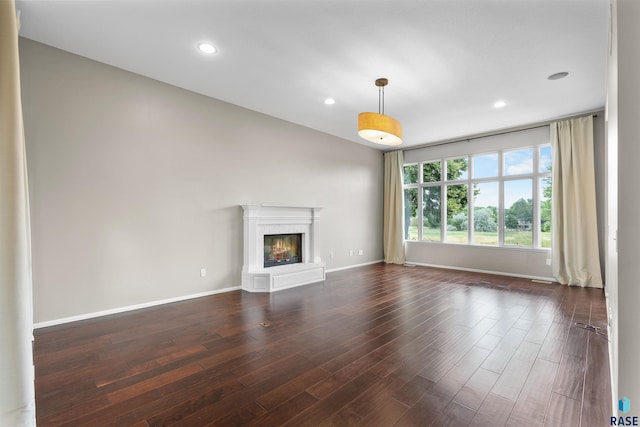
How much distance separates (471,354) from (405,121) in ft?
14.3

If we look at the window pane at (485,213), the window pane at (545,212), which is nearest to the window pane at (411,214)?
the window pane at (485,213)

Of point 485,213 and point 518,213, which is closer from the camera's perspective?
point 518,213

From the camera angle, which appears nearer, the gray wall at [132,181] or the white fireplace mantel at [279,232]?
the gray wall at [132,181]

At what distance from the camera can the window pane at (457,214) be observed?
272 inches

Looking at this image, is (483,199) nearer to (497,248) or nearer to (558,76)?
(497,248)

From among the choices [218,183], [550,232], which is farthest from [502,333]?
[218,183]

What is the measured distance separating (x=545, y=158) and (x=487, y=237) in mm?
1958

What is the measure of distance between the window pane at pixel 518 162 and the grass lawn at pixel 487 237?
1.30 metres

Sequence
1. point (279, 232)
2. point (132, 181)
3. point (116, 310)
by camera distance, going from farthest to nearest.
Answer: point (279, 232) → point (132, 181) → point (116, 310)

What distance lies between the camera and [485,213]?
21.7 ft

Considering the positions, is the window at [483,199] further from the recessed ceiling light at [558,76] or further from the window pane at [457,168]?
the recessed ceiling light at [558,76]

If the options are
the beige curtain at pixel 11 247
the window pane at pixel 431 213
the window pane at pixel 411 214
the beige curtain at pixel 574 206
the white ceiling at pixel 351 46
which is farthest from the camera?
the window pane at pixel 411 214

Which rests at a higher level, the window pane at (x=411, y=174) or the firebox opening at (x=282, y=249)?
the window pane at (x=411, y=174)

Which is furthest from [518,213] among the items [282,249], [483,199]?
[282,249]
